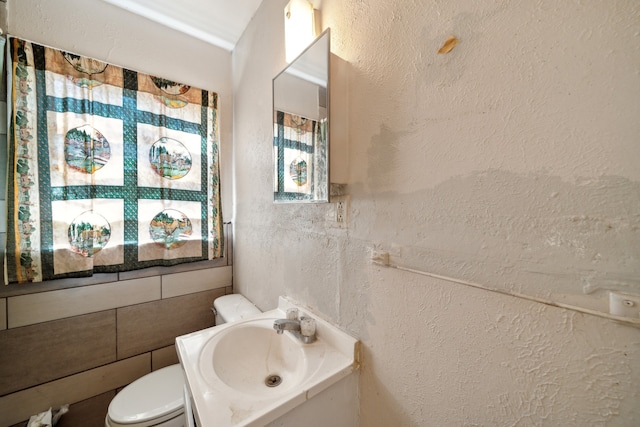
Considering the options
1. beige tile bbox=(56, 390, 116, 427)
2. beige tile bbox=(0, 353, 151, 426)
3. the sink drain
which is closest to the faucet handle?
the sink drain

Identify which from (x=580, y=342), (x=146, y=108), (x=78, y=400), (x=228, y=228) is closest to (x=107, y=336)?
(x=78, y=400)

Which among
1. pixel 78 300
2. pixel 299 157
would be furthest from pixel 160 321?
pixel 299 157

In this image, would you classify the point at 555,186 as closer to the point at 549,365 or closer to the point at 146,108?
the point at 549,365

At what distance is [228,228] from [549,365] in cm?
177

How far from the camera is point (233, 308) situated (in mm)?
1434

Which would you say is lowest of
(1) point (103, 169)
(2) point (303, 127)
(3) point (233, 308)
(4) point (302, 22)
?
(3) point (233, 308)

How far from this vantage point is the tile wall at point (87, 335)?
3.67ft

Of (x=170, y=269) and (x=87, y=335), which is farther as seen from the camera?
(x=170, y=269)

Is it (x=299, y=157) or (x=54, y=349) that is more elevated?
(x=299, y=157)

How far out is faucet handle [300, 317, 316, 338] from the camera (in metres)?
0.89

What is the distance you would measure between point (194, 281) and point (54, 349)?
69cm

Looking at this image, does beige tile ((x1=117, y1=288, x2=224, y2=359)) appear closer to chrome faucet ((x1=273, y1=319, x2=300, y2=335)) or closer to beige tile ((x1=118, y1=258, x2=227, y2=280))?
beige tile ((x1=118, y1=258, x2=227, y2=280))

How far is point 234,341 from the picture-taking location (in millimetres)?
953

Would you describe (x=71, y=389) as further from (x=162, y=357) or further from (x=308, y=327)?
(x=308, y=327)
